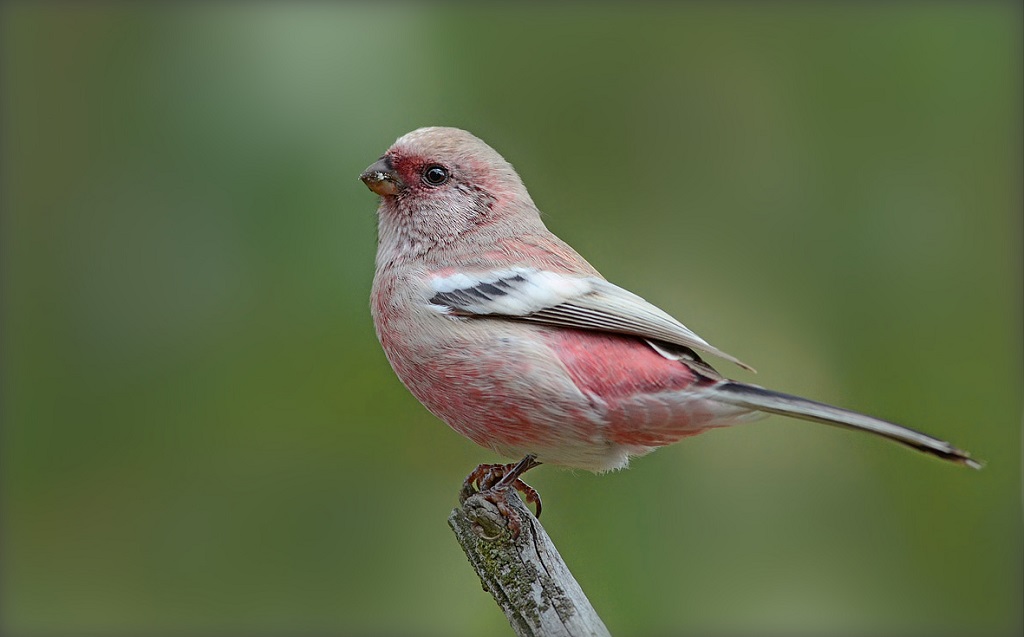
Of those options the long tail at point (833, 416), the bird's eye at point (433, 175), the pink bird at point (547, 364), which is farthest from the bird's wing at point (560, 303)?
the bird's eye at point (433, 175)

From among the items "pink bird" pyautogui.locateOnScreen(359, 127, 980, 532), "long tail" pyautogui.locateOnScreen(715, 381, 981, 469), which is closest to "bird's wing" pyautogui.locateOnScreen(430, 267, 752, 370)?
"pink bird" pyautogui.locateOnScreen(359, 127, 980, 532)

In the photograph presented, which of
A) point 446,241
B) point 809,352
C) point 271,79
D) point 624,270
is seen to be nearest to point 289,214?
point 271,79

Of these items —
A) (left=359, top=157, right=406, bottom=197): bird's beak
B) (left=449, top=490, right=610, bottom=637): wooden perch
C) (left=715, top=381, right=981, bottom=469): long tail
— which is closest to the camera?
(left=715, top=381, right=981, bottom=469): long tail

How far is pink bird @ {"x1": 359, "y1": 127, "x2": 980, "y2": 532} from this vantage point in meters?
2.07

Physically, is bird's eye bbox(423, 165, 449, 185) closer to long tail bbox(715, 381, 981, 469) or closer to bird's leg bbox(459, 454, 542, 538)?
bird's leg bbox(459, 454, 542, 538)

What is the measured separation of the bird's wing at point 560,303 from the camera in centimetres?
209

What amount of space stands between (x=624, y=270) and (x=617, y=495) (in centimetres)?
59

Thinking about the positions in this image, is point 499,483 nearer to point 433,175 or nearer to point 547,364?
point 547,364

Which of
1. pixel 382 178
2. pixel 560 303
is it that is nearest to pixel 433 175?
pixel 382 178

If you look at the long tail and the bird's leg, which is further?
the bird's leg

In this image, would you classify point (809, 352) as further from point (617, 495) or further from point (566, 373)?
point (566, 373)

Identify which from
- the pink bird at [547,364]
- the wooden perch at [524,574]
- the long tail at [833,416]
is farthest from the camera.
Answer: the pink bird at [547,364]

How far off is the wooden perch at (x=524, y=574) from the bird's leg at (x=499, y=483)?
1cm

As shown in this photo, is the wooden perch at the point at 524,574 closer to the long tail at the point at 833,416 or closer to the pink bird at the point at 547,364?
the pink bird at the point at 547,364
